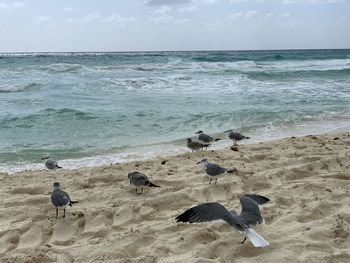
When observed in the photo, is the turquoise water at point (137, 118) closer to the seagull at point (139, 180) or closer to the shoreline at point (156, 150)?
the shoreline at point (156, 150)

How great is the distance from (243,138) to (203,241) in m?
4.69

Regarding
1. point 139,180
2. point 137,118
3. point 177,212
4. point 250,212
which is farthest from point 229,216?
point 137,118

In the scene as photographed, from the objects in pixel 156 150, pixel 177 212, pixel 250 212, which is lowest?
pixel 156 150

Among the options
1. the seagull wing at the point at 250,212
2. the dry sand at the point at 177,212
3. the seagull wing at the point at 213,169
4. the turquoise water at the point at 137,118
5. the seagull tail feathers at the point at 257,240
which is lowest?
the turquoise water at the point at 137,118

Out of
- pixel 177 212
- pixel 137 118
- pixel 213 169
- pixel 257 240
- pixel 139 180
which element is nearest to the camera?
pixel 257 240

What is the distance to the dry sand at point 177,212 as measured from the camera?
11.3 feet

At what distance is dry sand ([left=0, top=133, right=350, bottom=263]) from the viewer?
345 centimetres

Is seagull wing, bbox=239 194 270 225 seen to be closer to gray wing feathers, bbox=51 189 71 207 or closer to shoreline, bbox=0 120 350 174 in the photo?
gray wing feathers, bbox=51 189 71 207

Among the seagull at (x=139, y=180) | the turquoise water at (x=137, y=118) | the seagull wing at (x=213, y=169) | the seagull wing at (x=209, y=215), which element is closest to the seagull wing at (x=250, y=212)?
the seagull wing at (x=209, y=215)

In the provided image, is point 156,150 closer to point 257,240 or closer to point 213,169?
point 213,169

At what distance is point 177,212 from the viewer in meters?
4.45

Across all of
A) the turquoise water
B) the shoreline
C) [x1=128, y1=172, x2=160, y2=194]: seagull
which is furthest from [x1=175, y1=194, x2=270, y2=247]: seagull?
the turquoise water

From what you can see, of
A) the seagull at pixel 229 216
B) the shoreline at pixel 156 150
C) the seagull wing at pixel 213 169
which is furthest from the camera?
the shoreline at pixel 156 150

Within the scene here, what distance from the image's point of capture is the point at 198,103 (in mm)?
14188
